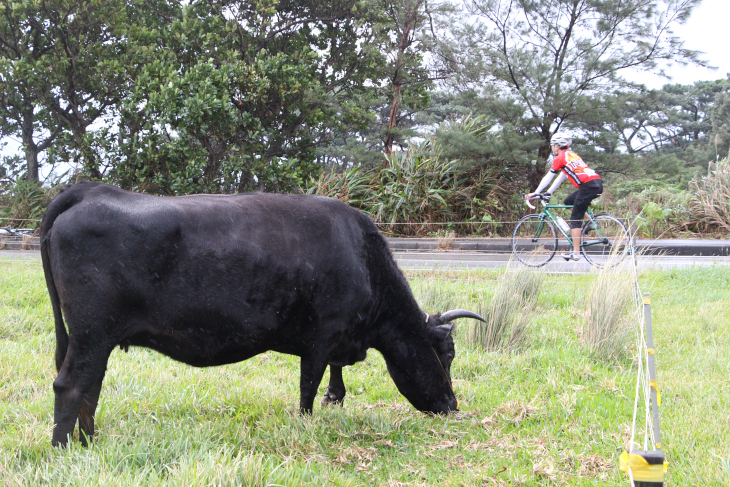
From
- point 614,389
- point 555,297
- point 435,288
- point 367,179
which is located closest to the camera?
point 614,389

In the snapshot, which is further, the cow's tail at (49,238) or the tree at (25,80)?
the tree at (25,80)

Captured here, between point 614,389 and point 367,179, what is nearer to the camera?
point 614,389

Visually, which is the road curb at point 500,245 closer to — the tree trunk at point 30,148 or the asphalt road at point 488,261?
the asphalt road at point 488,261

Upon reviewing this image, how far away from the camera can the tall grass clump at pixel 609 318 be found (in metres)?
5.12

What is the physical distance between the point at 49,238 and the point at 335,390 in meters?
2.12

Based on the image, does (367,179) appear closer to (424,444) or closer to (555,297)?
(555,297)

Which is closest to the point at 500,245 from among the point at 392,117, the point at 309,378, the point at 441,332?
the point at 392,117

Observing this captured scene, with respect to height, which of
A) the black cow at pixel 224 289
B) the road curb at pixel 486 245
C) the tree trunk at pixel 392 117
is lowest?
the road curb at pixel 486 245

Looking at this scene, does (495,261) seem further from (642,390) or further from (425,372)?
(425,372)

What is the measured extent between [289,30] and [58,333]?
45.1 ft

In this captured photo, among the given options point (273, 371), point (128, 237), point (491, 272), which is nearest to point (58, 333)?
Result: point (128, 237)

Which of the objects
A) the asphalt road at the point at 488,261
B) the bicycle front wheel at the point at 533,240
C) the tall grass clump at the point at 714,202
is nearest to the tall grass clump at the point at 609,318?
the asphalt road at the point at 488,261

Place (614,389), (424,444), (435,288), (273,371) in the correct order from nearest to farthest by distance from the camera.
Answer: (424,444) → (614,389) → (273,371) → (435,288)

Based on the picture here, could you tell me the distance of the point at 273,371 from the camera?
5082 millimetres
